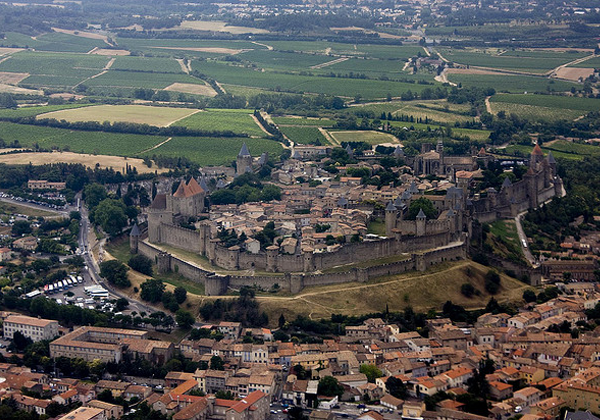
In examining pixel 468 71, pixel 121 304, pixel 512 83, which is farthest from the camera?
pixel 468 71

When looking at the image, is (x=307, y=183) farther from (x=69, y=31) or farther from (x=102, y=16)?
(x=102, y=16)

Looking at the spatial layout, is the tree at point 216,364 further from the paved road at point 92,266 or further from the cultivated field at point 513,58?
the cultivated field at point 513,58

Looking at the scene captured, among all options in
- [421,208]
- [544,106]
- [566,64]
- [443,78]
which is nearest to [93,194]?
[421,208]

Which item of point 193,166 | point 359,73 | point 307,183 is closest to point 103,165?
point 193,166

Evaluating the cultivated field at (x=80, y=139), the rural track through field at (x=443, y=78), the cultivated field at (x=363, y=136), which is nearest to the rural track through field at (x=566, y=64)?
the rural track through field at (x=443, y=78)

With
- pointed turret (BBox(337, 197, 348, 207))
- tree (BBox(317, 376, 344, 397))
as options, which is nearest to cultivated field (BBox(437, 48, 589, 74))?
pointed turret (BBox(337, 197, 348, 207))

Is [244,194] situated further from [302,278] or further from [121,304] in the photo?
[121,304]

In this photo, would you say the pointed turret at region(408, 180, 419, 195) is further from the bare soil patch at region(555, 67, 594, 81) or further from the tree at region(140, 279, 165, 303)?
the bare soil patch at region(555, 67, 594, 81)
